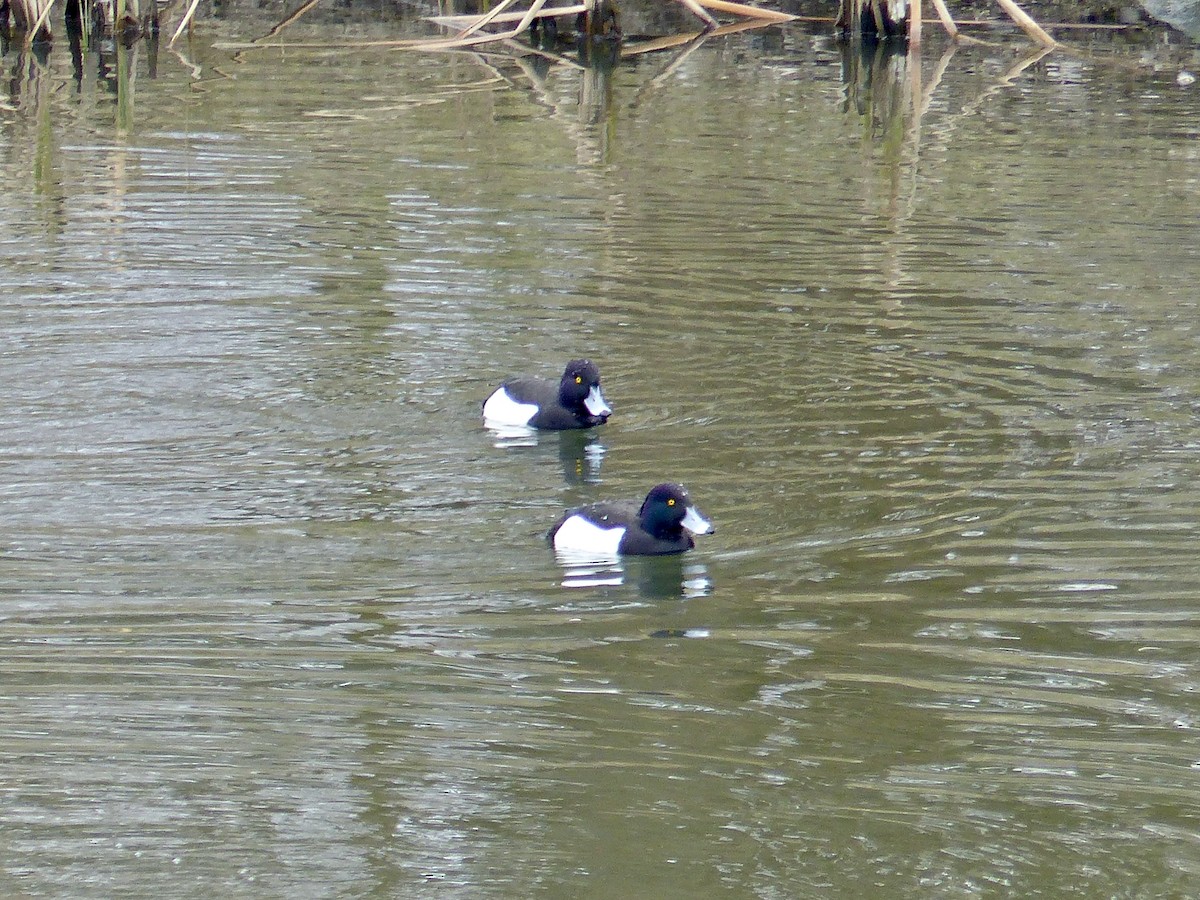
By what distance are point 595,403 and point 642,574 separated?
2009 mm

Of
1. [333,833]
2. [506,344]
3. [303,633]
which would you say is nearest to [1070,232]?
[506,344]

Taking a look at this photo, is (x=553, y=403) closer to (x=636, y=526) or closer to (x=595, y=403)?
(x=595, y=403)

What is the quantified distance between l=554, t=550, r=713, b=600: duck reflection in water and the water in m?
0.03

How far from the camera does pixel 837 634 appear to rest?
25.5 feet

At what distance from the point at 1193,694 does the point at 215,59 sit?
2076 centimetres

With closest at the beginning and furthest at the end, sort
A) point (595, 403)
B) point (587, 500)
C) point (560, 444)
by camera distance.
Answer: point (587, 500), point (595, 403), point (560, 444)

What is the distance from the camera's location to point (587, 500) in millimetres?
9773

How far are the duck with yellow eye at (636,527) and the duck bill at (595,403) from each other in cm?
168

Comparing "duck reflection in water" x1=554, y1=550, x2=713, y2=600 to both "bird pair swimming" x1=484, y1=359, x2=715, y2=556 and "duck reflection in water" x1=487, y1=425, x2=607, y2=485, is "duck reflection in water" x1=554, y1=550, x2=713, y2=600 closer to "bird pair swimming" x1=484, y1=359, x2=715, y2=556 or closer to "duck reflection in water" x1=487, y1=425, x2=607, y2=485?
"bird pair swimming" x1=484, y1=359, x2=715, y2=556

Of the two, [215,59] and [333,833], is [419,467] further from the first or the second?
[215,59]

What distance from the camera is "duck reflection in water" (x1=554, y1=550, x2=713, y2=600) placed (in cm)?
848

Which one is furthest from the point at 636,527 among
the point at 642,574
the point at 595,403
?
the point at 595,403

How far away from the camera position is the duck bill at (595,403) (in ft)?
34.8

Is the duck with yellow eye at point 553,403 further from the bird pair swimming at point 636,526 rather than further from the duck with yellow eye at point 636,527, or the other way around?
the duck with yellow eye at point 636,527
